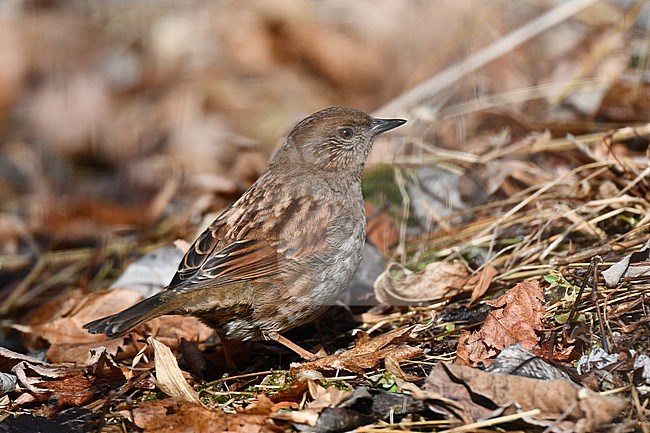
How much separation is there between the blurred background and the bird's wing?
1413mm

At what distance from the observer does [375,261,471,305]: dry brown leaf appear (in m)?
4.13

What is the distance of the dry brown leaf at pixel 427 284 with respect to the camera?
413 cm

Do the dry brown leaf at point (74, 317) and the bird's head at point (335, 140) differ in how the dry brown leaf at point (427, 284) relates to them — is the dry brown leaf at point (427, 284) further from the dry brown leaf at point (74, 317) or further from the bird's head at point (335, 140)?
the dry brown leaf at point (74, 317)

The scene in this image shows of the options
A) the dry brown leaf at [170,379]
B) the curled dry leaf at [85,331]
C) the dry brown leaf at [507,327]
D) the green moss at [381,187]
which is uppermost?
the green moss at [381,187]

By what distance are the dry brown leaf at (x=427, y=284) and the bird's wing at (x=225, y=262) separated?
0.59 meters

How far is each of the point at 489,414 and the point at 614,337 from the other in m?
0.74

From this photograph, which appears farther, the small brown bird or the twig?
the twig

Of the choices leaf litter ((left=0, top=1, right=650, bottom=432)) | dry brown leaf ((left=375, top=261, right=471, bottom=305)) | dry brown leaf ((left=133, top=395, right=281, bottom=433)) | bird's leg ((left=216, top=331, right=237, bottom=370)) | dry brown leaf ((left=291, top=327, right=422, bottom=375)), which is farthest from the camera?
dry brown leaf ((left=375, top=261, right=471, bottom=305))

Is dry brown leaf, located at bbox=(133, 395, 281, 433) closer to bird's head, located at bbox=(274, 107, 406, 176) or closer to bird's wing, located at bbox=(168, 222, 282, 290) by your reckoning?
bird's wing, located at bbox=(168, 222, 282, 290)

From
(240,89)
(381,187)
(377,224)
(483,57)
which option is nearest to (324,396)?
(377,224)

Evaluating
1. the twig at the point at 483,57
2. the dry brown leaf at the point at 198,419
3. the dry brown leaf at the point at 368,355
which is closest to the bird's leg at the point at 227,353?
the dry brown leaf at the point at 368,355

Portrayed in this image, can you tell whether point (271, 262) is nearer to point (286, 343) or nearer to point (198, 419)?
point (286, 343)

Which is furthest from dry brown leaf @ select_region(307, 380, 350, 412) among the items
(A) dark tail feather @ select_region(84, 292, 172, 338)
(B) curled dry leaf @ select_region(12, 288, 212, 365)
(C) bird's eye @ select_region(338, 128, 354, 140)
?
(C) bird's eye @ select_region(338, 128, 354, 140)

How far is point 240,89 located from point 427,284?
5.85m
